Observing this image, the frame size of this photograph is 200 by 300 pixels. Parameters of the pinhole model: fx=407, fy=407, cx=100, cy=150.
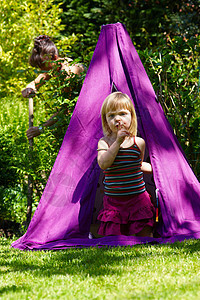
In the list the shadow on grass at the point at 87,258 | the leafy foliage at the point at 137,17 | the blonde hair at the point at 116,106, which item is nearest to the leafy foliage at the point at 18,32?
the leafy foliage at the point at 137,17

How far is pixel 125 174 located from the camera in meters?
3.78

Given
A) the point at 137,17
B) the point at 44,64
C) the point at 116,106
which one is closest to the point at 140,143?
the point at 116,106

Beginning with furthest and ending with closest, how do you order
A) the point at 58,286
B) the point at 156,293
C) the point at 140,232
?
the point at 140,232 → the point at 58,286 → the point at 156,293

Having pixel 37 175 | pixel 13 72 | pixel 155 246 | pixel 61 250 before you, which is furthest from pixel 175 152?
pixel 13 72

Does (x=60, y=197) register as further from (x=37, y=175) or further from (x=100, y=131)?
(x=37, y=175)

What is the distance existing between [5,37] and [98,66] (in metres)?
6.31

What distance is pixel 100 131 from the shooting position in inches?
163

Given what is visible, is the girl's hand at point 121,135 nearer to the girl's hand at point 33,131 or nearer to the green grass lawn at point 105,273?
the green grass lawn at point 105,273

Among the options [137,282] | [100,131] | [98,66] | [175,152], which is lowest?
[137,282]

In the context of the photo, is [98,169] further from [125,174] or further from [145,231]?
[145,231]

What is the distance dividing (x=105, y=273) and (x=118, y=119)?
1611 mm

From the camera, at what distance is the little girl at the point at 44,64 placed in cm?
489

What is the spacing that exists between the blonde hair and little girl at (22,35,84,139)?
1.11 meters

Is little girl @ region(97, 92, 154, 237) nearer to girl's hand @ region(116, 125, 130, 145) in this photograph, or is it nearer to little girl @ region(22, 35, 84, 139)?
girl's hand @ region(116, 125, 130, 145)
